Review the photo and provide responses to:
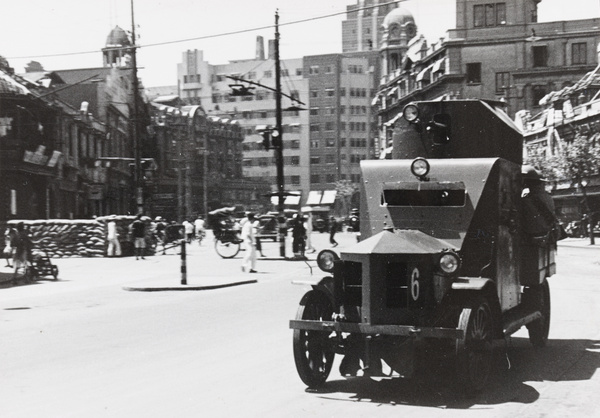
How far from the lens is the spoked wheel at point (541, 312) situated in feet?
34.6

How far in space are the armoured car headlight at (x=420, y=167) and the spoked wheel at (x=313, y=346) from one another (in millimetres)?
1546

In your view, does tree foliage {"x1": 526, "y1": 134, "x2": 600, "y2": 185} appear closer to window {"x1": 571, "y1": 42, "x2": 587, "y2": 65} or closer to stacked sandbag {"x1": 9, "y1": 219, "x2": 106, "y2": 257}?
window {"x1": 571, "y1": 42, "x2": 587, "y2": 65}

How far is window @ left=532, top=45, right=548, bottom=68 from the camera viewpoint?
8181 cm

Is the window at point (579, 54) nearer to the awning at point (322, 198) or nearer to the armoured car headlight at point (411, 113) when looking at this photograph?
the awning at point (322, 198)

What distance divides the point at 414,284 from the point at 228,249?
25605mm

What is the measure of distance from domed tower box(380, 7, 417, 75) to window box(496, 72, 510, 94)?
35253 mm

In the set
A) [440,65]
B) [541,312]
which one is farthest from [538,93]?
[541,312]

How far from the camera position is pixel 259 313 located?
15.3 m

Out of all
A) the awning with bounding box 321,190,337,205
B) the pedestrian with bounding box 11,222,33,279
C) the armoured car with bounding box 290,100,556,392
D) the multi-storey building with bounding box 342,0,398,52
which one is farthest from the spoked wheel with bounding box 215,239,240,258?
the multi-storey building with bounding box 342,0,398,52

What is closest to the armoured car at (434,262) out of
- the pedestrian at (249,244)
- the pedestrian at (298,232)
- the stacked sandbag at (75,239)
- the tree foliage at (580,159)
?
the pedestrian at (249,244)

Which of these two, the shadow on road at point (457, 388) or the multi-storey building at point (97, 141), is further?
the multi-storey building at point (97, 141)

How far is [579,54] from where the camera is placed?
265 feet

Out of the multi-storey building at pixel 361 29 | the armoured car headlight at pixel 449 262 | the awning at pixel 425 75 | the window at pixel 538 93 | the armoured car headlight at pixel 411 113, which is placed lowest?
the armoured car headlight at pixel 449 262

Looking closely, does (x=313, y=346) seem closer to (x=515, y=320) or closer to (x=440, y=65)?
(x=515, y=320)
